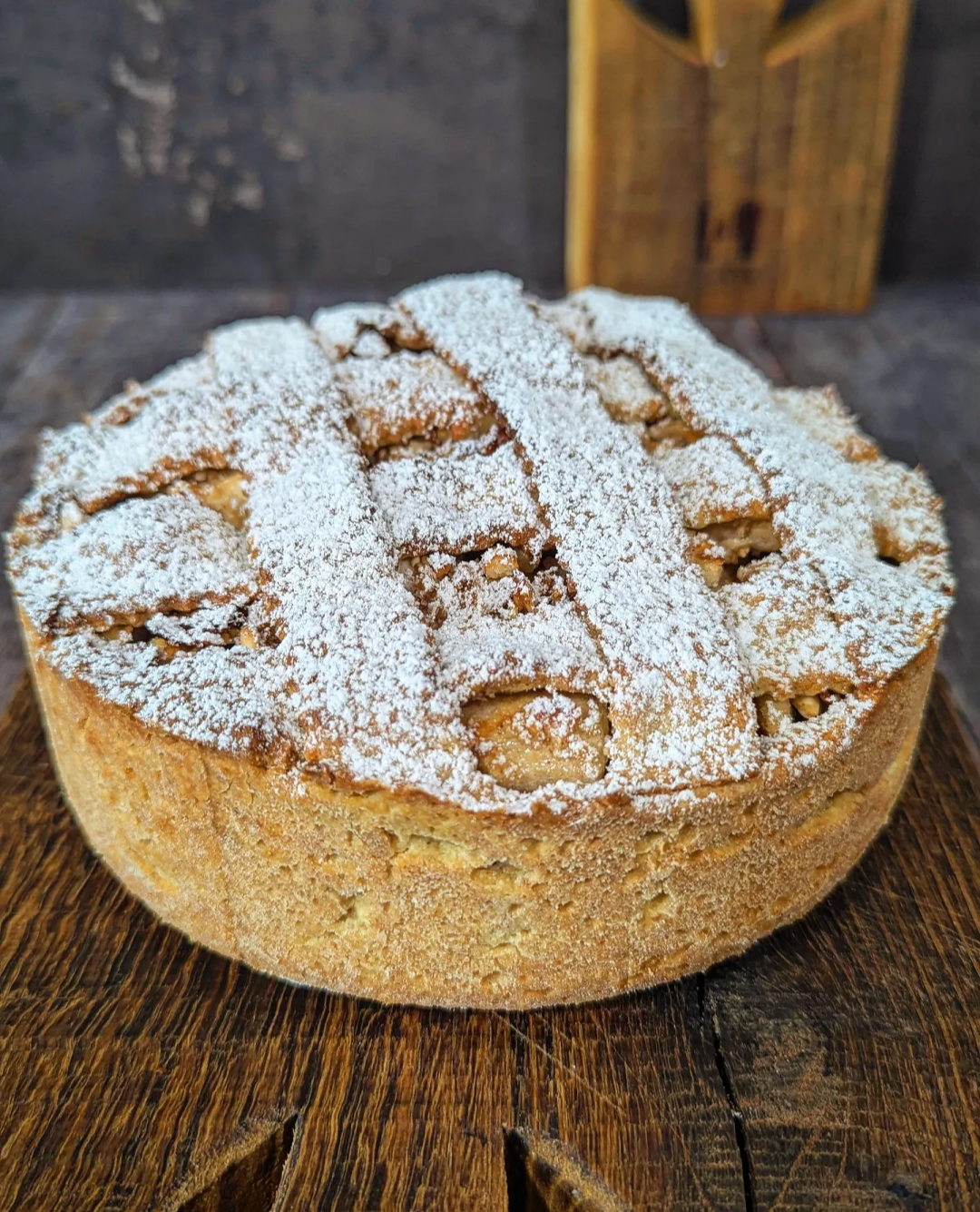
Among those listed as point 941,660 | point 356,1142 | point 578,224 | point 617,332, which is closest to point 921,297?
point 578,224

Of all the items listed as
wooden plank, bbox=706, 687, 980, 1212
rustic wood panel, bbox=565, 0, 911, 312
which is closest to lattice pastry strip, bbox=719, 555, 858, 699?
wooden plank, bbox=706, 687, 980, 1212

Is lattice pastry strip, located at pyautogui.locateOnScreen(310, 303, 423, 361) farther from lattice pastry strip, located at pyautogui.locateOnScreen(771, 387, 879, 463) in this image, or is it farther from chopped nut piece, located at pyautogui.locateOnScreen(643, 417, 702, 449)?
lattice pastry strip, located at pyautogui.locateOnScreen(771, 387, 879, 463)

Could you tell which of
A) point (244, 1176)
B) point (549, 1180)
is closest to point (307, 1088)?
Answer: point (244, 1176)

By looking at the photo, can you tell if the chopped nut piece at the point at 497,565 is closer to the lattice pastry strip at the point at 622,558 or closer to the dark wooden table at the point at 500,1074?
the lattice pastry strip at the point at 622,558

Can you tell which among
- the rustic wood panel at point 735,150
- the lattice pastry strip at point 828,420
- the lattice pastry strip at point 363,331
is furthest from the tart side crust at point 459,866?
the rustic wood panel at point 735,150

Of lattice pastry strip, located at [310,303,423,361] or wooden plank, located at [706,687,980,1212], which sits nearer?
wooden plank, located at [706,687,980,1212]
